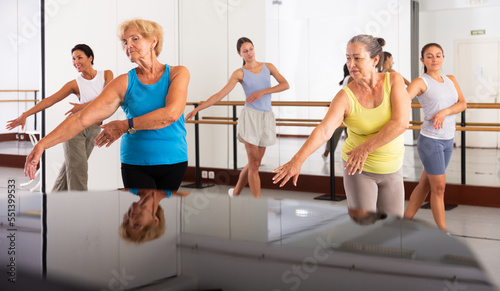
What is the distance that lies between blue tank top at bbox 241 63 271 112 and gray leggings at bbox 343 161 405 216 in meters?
2.91

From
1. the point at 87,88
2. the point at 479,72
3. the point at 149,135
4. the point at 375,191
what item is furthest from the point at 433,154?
the point at 87,88

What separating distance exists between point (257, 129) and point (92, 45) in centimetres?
205

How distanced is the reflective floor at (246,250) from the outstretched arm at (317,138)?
0.33 meters

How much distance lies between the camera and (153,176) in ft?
10.2

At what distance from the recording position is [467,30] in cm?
628

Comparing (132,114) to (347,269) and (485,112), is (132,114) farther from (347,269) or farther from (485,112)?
(485,112)

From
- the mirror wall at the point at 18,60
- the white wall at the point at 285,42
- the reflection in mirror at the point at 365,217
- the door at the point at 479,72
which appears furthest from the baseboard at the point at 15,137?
the reflection in mirror at the point at 365,217

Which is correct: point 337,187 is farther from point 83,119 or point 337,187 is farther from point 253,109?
point 83,119

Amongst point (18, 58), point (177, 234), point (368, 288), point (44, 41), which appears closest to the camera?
point (368, 288)

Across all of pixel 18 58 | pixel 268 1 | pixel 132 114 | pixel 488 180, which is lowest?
pixel 488 180

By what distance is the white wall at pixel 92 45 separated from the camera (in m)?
6.24

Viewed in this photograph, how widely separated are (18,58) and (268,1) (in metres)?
2.99

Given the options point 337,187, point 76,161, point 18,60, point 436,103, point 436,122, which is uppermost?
point 18,60

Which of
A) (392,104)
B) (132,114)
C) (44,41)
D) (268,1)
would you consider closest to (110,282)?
(132,114)
